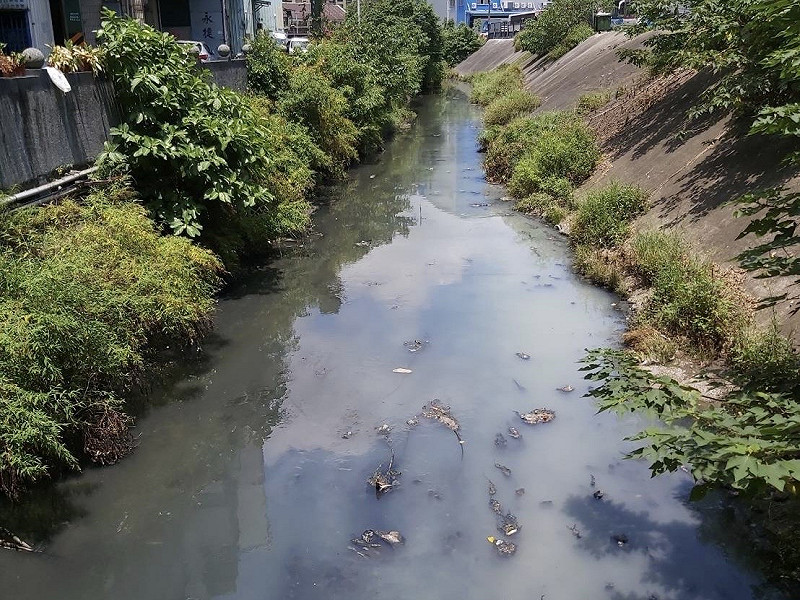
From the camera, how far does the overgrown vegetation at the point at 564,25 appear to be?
33125mm

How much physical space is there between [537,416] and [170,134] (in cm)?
627

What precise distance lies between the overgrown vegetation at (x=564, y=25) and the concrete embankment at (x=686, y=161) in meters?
10.3

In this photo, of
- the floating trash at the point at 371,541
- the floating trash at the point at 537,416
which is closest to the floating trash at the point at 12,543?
the floating trash at the point at 371,541

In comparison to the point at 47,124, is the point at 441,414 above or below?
below

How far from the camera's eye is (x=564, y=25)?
113 feet

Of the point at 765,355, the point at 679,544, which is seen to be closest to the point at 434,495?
the point at 679,544

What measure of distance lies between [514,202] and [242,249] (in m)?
7.76

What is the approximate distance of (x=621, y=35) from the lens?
26.6 metres

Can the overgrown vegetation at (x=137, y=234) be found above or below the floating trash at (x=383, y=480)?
above

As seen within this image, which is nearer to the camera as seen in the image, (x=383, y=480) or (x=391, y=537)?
(x=391, y=537)

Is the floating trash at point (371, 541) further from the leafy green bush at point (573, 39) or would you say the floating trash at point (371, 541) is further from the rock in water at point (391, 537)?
the leafy green bush at point (573, 39)

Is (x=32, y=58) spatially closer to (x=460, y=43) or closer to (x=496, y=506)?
(x=496, y=506)

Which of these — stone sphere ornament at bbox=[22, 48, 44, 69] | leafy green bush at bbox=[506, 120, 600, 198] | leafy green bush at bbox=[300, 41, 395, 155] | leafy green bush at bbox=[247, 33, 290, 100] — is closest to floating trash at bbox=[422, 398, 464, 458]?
stone sphere ornament at bbox=[22, 48, 44, 69]

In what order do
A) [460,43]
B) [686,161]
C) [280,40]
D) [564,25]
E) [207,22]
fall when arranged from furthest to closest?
[460,43]
[564,25]
[280,40]
[207,22]
[686,161]
